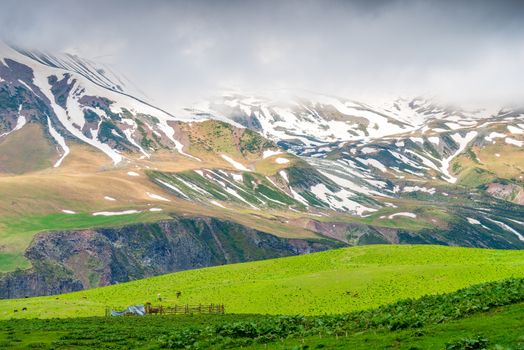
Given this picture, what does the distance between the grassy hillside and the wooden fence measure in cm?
186

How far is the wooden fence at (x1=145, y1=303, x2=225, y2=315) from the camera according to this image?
76938mm

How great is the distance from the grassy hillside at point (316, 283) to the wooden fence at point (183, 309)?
73.3 inches

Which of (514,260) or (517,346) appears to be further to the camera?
(514,260)

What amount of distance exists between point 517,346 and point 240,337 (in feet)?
69.2

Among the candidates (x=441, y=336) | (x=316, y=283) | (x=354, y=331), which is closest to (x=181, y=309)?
(x=316, y=283)

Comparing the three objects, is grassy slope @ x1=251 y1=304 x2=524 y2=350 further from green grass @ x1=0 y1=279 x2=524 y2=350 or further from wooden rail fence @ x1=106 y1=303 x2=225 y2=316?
wooden rail fence @ x1=106 y1=303 x2=225 y2=316

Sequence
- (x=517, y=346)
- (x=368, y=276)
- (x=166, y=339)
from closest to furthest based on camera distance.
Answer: (x=517, y=346), (x=166, y=339), (x=368, y=276)

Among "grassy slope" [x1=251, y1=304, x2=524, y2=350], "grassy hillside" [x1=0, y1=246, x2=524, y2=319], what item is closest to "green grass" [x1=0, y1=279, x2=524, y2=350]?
"grassy slope" [x1=251, y1=304, x2=524, y2=350]

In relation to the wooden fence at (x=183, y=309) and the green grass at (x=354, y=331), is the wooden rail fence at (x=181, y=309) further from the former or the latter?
Result: the green grass at (x=354, y=331)

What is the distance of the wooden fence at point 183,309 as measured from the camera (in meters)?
76.9

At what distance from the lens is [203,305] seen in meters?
81.9

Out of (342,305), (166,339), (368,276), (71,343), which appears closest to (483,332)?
(166,339)

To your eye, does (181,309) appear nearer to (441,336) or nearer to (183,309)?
(183,309)

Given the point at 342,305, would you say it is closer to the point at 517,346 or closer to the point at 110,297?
the point at 110,297
